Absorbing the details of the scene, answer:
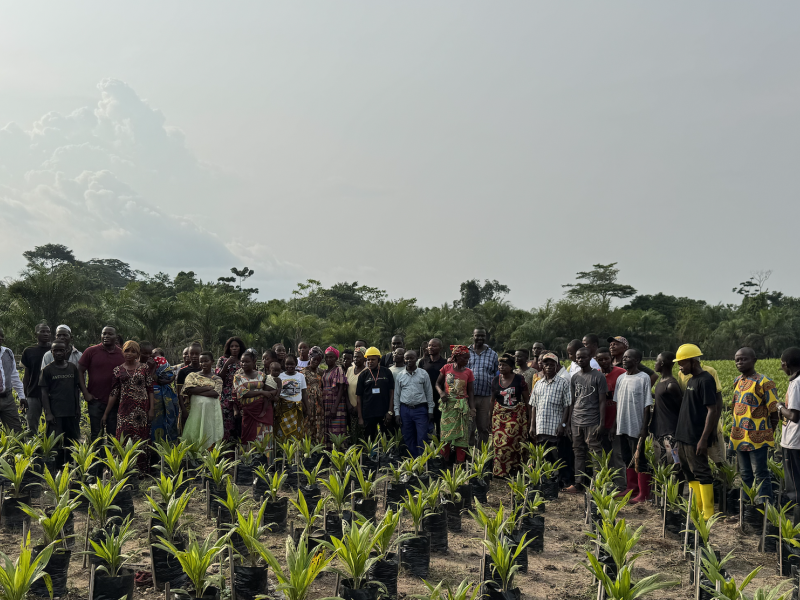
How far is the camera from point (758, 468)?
20.8 ft

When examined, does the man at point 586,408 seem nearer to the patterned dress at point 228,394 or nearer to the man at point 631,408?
the man at point 631,408

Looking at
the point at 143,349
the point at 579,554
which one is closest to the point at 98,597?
the point at 579,554

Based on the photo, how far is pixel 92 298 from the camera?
82.3ft

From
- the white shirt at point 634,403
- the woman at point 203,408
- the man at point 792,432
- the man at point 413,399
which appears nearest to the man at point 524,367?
the man at point 413,399

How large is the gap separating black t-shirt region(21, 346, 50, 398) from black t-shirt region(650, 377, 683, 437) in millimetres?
7574

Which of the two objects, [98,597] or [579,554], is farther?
[579,554]

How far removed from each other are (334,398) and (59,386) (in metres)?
3.50

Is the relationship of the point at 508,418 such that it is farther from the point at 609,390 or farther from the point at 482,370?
the point at 609,390

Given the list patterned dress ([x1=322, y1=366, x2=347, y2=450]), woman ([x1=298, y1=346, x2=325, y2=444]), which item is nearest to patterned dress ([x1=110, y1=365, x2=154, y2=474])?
woman ([x1=298, y1=346, x2=325, y2=444])

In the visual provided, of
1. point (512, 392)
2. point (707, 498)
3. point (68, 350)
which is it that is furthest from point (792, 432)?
point (68, 350)

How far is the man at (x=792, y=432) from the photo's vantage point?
563 centimetres

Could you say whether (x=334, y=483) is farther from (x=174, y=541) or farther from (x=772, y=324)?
(x=772, y=324)

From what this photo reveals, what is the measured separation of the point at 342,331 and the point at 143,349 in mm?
24600

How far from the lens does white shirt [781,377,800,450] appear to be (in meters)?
5.61
